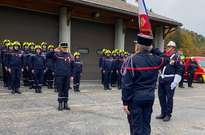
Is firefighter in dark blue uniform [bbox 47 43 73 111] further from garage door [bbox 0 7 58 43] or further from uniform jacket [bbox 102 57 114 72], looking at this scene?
garage door [bbox 0 7 58 43]

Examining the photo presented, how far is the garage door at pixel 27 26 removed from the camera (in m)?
21.3

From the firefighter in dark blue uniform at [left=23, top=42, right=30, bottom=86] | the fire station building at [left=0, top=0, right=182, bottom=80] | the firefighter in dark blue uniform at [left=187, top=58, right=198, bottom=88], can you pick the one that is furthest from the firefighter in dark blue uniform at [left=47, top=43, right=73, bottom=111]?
the firefighter in dark blue uniform at [left=187, top=58, right=198, bottom=88]

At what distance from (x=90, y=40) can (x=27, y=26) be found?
565 cm

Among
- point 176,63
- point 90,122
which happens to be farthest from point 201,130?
point 90,122

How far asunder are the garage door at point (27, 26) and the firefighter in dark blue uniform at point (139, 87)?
15.1 m

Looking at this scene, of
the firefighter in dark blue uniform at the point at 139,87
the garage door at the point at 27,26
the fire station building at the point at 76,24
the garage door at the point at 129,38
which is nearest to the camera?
the firefighter in dark blue uniform at the point at 139,87

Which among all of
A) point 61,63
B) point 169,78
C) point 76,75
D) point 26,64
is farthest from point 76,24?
point 169,78

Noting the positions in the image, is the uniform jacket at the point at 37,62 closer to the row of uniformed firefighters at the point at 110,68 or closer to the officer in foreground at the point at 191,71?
the row of uniformed firefighters at the point at 110,68

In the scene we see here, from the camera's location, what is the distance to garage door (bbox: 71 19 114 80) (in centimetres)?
2600

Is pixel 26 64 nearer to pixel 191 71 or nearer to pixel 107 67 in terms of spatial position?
pixel 107 67

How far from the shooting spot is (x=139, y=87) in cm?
706

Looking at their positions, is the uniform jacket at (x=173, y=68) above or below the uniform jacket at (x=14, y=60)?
below

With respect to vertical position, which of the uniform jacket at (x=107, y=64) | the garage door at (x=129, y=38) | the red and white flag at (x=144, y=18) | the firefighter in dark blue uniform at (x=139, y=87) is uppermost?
the garage door at (x=129, y=38)

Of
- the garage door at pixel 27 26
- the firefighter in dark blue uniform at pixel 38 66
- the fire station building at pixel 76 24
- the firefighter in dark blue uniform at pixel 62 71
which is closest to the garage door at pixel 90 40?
the fire station building at pixel 76 24
